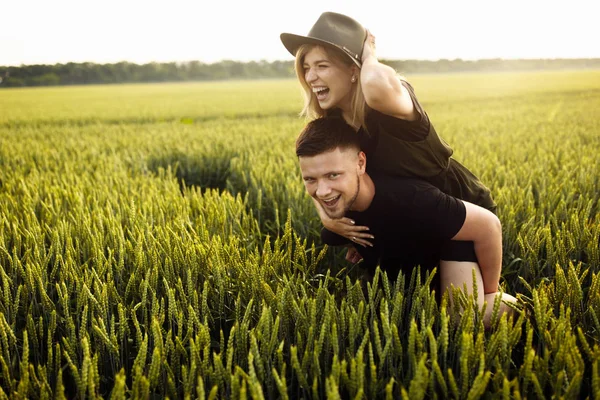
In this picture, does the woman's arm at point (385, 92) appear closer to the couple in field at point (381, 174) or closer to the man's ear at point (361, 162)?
the couple in field at point (381, 174)

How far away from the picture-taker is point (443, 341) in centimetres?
108

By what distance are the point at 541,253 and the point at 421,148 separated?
88 cm

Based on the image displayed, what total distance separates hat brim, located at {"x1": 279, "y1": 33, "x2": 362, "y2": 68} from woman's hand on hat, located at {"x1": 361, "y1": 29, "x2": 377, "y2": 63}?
0.03m

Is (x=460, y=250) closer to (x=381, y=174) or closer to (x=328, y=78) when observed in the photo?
(x=381, y=174)

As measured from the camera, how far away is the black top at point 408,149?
154cm

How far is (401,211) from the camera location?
159 cm

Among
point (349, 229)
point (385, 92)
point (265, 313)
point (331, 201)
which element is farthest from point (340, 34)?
point (265, 313)

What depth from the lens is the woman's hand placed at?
169 cm

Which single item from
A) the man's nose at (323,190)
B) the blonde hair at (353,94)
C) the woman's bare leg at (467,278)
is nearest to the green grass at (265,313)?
the woman's bare leg at (467,278)

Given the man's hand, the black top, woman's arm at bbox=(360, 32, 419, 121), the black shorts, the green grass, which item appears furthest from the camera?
the man's hand

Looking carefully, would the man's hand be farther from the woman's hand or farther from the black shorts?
the black shorts

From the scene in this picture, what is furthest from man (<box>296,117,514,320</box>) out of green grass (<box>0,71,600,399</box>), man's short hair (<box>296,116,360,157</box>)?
green grass (<box>0,71,600,399</box>)

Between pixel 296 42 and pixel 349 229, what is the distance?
2.23ft

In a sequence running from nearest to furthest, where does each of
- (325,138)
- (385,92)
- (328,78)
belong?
(385,92) → (325,138) → (328,78)
